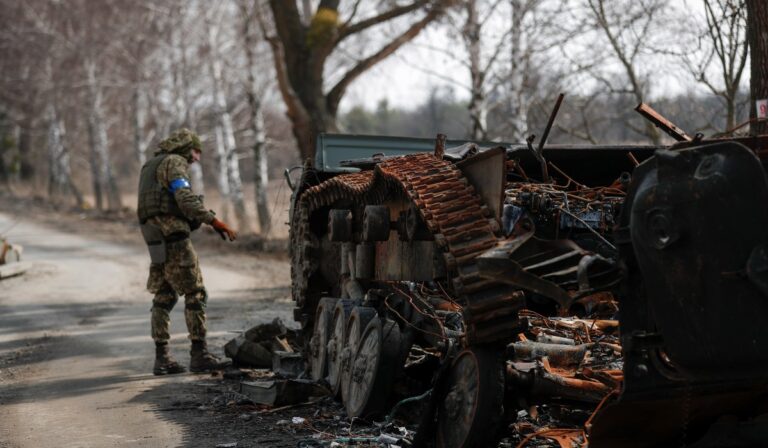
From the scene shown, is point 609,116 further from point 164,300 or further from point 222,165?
point 222,165

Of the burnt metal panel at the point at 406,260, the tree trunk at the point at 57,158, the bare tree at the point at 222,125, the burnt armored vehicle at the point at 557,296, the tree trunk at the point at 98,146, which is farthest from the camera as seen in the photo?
the tree trunk at the point at 57,158

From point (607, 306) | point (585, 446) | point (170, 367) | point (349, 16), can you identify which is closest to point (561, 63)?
point (349, 16)

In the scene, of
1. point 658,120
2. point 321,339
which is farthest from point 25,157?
point 658,120

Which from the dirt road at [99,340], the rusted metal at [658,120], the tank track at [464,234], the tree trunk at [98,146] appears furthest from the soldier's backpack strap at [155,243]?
the tree trunk at [98,146]

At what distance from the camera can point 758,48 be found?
8.32 m

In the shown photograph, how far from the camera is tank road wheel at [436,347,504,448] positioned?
4988mm

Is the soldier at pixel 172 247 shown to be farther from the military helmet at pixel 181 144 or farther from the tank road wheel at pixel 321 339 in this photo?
the tank road wheel at pixel 321 339

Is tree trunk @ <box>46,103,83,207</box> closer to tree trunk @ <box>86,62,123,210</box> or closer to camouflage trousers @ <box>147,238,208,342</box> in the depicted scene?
tree trunk @ <box>86,62,123,210</box>

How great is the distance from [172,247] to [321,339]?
1.96m

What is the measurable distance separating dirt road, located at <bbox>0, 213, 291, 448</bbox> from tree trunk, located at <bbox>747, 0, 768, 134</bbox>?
5.04 meters

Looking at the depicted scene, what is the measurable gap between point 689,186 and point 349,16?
16.7m

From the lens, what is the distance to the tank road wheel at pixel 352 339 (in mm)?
6957

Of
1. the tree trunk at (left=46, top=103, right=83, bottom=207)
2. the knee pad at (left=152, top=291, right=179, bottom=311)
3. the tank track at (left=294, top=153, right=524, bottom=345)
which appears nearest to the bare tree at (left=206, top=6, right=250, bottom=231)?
the tree trunk at (left=46, top=103, right=83, bottom=207)

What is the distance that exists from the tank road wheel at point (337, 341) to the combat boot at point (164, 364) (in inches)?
75.7
